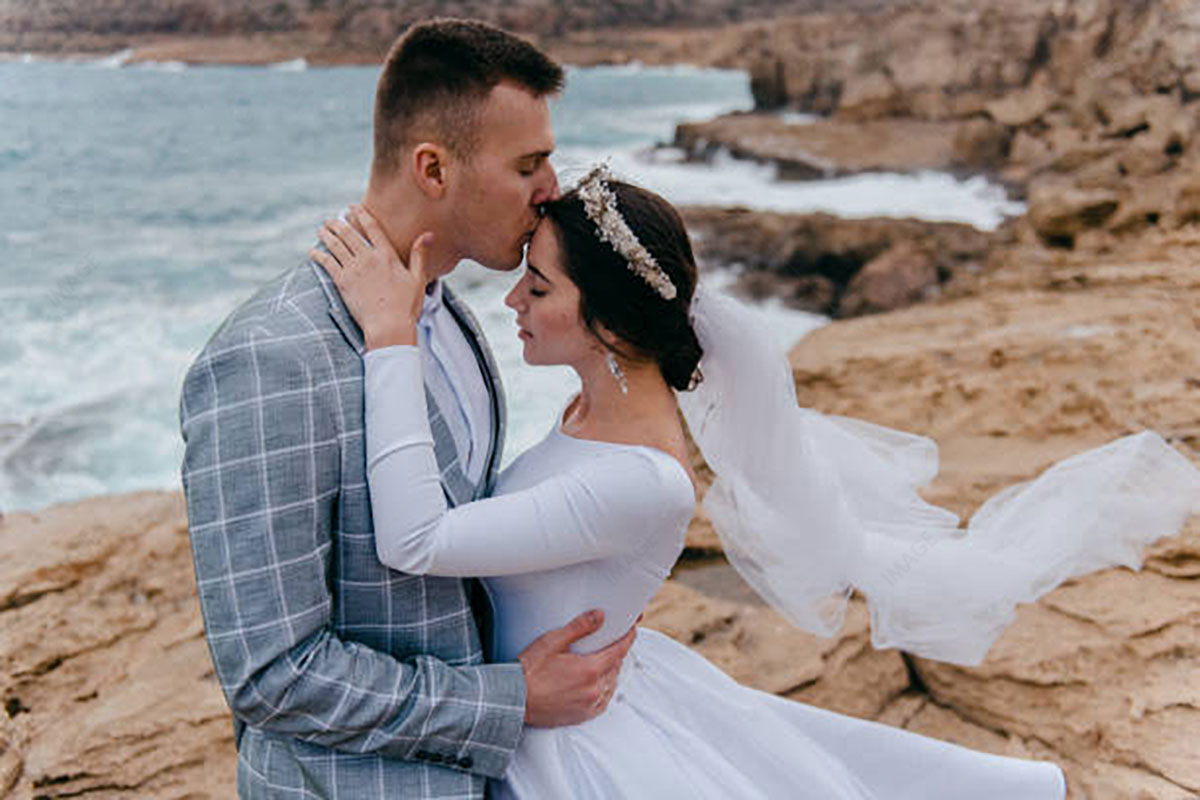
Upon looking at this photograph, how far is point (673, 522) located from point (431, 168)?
0.78 meters

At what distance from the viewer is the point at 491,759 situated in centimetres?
172

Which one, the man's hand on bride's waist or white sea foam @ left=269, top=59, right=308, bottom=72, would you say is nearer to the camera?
the man's hand on bride's waist

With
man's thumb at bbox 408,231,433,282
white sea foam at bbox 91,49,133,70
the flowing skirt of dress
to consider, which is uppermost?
man's thumb at bbox 408,231,433,282

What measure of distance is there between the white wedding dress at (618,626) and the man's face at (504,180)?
375 mm

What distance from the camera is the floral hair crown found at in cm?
183

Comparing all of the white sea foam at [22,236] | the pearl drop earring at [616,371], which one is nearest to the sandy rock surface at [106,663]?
the pearl drop earring at [616,371]

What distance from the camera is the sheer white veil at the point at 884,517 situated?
2.26 metres

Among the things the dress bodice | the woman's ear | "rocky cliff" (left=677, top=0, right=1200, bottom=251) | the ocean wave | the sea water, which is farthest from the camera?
the ocean wave

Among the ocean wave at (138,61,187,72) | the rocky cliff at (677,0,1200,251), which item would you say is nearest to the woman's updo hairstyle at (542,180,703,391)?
the rocky cliff at (677,0,1200,251)

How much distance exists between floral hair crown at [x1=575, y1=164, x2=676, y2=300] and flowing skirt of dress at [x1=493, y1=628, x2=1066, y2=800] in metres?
0.78

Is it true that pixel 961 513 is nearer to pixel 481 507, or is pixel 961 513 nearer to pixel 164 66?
pixel 481 507

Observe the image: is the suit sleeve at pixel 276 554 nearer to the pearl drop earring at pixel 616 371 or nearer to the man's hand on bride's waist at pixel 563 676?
the man's hand on bride's waist at pixel 563 676

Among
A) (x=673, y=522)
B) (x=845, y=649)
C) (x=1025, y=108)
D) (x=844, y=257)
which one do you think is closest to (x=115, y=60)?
(x=1025, y=108)

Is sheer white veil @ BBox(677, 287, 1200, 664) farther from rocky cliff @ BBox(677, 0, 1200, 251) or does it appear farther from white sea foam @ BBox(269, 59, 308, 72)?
white sea foam @ BBox(269, 59, 308, 72)
